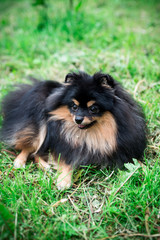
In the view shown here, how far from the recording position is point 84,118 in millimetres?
2512

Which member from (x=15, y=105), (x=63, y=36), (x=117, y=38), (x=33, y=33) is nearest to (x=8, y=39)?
(x=33, y=33)

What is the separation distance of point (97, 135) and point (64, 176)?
0.68 meters

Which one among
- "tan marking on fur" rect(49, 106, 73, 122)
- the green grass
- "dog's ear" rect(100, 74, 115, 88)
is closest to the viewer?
the green grass

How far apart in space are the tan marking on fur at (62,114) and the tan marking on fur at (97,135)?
3.0 inches

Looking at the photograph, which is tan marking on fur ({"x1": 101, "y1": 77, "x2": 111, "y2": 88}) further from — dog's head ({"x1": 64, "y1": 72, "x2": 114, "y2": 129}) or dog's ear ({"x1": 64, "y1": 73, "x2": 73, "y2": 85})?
dog's ear ({"x1": 64, "y1": 73, "x2": 73, "y2": 85})

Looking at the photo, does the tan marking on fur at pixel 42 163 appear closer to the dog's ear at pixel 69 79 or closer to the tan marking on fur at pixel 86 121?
the tan marking on fur at pixel 86 121

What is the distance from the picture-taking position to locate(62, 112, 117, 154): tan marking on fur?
2.57m

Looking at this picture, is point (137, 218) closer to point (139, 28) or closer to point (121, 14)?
point (139, 28)

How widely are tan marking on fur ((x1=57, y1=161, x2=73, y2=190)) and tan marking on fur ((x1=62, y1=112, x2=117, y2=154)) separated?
0.33 m

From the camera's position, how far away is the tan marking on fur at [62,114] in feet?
9.00

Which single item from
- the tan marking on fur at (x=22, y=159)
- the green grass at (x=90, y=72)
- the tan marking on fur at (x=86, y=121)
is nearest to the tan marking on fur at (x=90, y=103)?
the tan marking on fur at (x=86, y=121)

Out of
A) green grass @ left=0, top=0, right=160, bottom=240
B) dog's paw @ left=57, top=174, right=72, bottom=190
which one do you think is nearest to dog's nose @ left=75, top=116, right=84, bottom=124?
green grass @ left=0, top=0, right=160, bottom=240

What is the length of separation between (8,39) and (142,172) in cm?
535

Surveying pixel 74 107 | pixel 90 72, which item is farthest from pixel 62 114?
pixel 90 72
